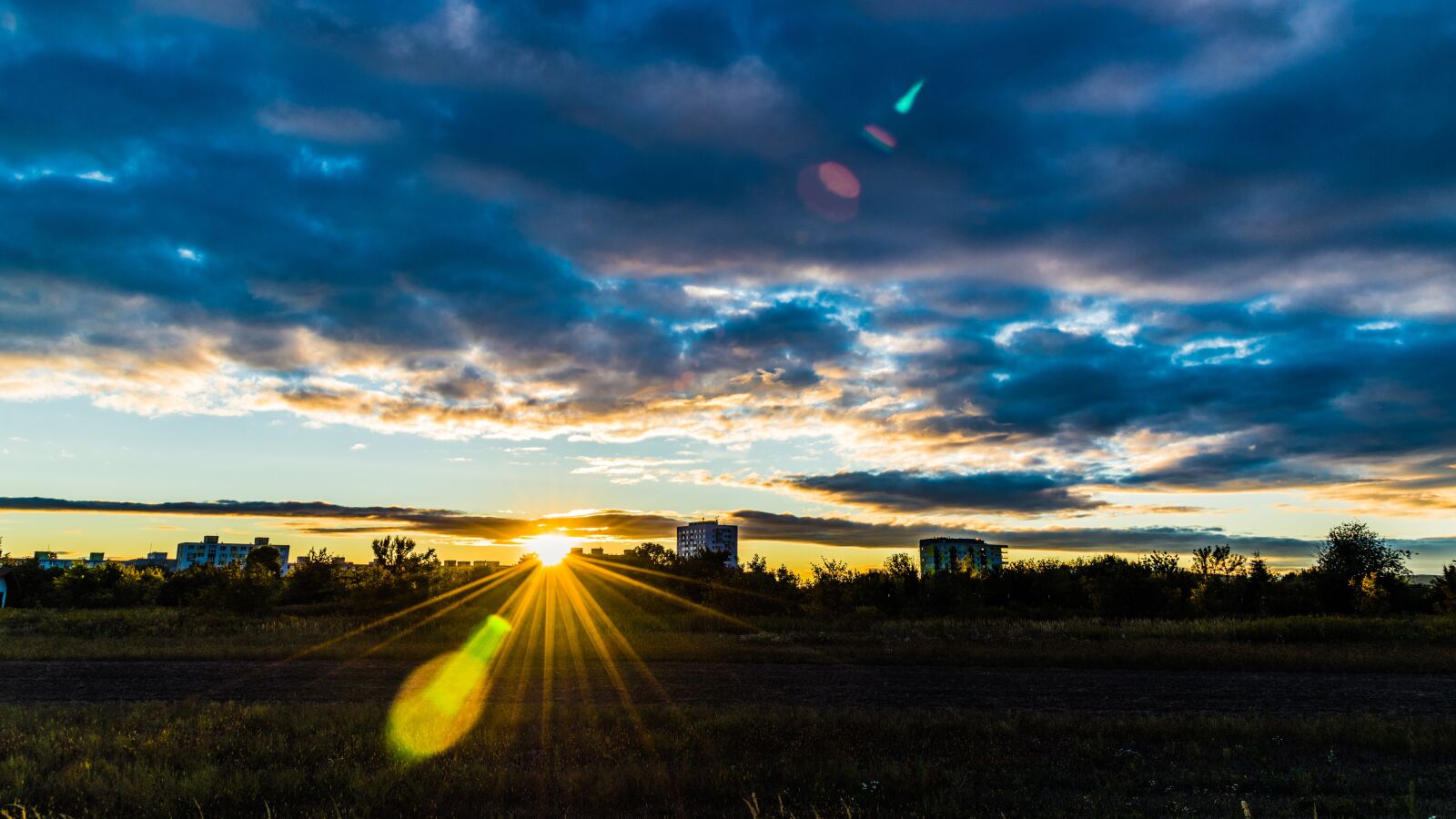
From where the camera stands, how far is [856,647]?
37.5 m

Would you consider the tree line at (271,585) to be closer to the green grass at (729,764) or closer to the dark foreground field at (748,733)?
the dark foreground field at (748,733)

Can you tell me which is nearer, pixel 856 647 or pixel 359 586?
pixel 856 647

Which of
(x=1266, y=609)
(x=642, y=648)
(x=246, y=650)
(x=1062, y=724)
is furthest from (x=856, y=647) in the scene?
(x=1266, y=609)

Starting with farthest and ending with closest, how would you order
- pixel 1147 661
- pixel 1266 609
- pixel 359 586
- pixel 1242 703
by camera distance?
pixel 1266 609 → pixel 359 586 → pixel 1147 661 → pixel 1242 703

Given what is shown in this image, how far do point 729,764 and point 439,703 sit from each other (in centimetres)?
1074

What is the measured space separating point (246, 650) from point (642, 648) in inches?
706

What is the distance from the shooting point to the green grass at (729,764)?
11.2 metres

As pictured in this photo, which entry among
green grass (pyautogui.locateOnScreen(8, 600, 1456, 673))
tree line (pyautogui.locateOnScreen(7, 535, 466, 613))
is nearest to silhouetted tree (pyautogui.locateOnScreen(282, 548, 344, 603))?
tree line (pyautogui.locateOnScreen(7, 535, 466, 613))

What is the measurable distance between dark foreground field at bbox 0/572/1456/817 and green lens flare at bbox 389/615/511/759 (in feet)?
1.56

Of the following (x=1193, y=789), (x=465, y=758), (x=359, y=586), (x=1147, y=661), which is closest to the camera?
(x=1193, y=789)

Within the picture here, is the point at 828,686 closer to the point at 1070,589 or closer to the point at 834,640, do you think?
the point at 834,640

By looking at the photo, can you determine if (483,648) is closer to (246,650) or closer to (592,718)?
(246,650)

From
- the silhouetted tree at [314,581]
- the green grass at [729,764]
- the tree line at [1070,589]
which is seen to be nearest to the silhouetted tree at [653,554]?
the tree line at [1070,589]

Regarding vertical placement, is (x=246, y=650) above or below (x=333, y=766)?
below
